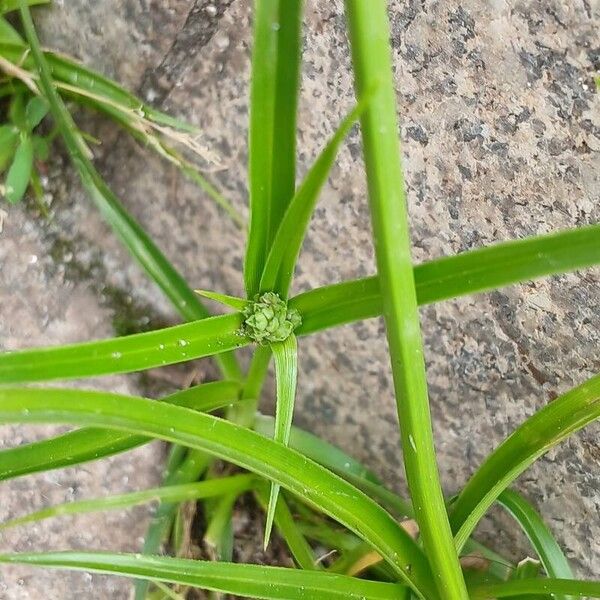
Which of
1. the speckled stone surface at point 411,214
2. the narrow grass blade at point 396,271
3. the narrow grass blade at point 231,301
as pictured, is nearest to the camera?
the narrow grass blade at point 396,271

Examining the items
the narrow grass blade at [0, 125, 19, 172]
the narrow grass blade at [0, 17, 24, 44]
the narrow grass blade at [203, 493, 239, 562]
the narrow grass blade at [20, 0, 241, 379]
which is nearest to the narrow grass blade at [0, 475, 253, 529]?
the narrow grass blade at [203, 493, 239, 562]

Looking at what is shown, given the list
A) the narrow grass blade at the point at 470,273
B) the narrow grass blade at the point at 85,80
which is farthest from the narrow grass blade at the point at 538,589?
the narrow grass blade at the point at 85,80

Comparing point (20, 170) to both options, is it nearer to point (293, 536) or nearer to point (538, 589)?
point (293, 536)

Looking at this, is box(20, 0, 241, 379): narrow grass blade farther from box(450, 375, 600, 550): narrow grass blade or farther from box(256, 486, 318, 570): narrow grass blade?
box(450, 375, 600, 550): narrow grass blade

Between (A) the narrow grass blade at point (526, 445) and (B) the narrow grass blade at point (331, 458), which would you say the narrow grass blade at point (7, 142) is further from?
(A) the narrow grass blade at point (526, 445)

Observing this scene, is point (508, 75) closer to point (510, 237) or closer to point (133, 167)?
point (510, 237)

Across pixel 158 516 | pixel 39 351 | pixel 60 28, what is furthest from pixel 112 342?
pixel 60 28

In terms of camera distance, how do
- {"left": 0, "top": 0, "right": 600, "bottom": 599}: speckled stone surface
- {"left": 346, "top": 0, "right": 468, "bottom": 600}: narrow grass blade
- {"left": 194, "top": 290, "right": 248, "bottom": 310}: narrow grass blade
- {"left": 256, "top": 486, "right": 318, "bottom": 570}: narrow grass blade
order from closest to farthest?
{"left": 346, "top": 0, "right": 468, "bottom": 600}: narrow grass blade
{"left": 194, "top": 290, "right": 248, "bottom": 310}: narrow grass blade
{"left": 0, "top": 0, "right": 600, "bottom": 599}: speckled stone surface
{"left": 256, "top": 486, "right": 318, "bottom": 570}: narrow grass blade
